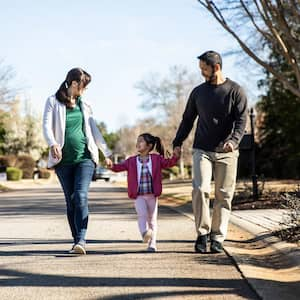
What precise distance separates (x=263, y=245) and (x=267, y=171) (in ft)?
95.9

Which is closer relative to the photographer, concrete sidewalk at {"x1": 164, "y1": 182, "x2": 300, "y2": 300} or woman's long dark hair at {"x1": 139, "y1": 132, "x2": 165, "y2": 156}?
concrete sidewalk at {"x1": 164, "y1": 182, "x2": 300, "y2": 300}

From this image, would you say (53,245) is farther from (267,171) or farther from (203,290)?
(267,171)

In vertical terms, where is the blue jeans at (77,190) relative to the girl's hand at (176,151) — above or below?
below

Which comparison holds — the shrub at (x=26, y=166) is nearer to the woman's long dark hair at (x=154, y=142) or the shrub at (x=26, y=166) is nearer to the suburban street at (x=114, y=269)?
the suburban street at (x=114, y=269)

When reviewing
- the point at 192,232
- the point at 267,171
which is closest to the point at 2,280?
the point at 192,232

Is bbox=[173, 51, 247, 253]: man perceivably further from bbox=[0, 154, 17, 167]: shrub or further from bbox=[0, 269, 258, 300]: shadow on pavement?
bbox=[0, 154, 17, 167]: shrub

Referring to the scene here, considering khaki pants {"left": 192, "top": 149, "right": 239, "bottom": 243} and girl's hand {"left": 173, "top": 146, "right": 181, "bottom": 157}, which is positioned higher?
girl's hand {"left": 173, "top": 146, "right": 181, "bottom": 157}

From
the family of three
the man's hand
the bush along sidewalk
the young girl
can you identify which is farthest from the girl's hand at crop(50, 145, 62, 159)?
the bush along sidewalk

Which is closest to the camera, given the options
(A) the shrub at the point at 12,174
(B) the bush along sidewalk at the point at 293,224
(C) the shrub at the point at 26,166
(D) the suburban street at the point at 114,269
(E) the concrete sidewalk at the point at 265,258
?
(D) the suburban street at the point at 114,269

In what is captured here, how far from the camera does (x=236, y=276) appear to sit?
19.5ft

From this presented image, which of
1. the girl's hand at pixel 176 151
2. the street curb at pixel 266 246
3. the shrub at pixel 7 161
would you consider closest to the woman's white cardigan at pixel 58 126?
the girl's hand at pixel 176 151

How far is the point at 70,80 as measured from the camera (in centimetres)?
754

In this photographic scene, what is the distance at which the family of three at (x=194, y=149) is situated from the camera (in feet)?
23.9

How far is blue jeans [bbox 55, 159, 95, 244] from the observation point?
7395 mm
